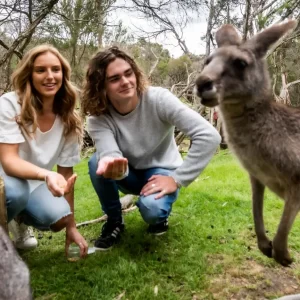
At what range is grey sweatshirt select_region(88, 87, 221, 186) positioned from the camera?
2.88 meters

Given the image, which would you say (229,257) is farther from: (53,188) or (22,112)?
(22,112)

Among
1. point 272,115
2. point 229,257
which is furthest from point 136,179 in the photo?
point 272,115

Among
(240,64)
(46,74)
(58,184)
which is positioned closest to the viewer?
(240,64)

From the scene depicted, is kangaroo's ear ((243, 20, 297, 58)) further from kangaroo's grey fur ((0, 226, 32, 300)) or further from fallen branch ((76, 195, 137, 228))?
fallen branch ((76, 195, 137, 228))

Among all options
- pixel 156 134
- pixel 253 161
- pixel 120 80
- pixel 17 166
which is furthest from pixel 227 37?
pixel 17 166

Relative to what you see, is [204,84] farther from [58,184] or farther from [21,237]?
[21,237]

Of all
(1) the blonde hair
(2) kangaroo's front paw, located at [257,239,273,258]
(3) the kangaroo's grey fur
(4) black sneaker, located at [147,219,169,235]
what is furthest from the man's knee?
(3) the kangaroo's grey fur

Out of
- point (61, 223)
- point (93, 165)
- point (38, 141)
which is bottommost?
point (61, 223)

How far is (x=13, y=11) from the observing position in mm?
6605

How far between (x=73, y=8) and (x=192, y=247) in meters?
5.95

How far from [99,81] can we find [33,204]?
3.09 feet

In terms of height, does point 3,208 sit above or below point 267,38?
below

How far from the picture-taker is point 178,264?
115 inches

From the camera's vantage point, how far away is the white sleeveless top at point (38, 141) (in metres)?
2.75
